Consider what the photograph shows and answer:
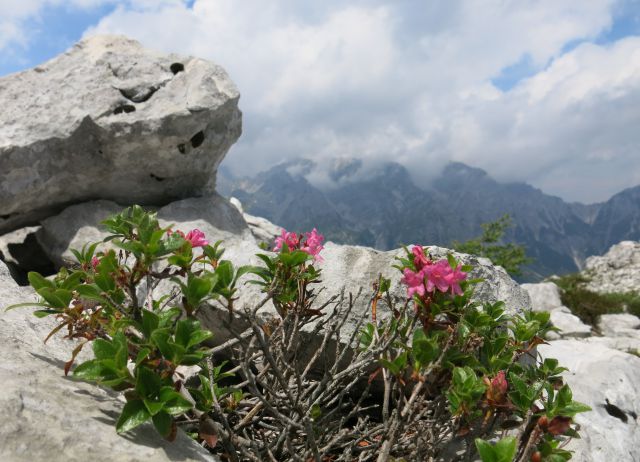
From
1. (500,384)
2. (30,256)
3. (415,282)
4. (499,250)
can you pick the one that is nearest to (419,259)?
(415,282)

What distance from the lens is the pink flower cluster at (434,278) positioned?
237 centimetres

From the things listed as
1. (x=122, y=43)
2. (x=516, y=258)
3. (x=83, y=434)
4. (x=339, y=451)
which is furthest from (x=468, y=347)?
(x=516, y=258)

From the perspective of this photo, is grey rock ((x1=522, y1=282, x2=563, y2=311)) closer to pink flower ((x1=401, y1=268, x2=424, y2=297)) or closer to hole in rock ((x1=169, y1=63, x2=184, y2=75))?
hole in rock ((x1=169, y1=63, x2=184, y2=75))

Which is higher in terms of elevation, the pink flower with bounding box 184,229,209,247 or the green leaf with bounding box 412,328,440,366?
the pink flower with bounding box 184,229,209,247

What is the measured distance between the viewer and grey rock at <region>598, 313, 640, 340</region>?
1259cm

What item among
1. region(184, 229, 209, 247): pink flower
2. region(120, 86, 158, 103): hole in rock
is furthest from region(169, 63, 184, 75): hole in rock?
region(184, 229, 209, 247): pink flower

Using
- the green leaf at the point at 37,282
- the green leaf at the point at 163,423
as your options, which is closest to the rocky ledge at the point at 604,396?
the green leaf at the point at 163,423

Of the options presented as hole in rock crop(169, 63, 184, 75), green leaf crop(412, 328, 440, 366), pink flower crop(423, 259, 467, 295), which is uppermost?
hole in rock crop(169, 63, 184, 75)

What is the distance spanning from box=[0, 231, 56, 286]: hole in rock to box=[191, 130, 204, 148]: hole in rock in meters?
4.01

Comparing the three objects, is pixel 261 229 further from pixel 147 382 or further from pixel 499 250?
pixel 499 250

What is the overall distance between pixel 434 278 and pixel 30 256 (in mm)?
9631

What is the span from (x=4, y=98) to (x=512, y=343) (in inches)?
398

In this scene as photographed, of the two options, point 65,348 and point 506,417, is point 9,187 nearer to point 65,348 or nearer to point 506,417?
point 65,348

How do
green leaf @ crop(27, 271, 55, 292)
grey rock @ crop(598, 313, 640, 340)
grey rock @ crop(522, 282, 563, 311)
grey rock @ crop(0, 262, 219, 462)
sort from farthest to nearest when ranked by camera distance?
grey rock @ crop(522, 282, 563, 311), grey rock @ crop(598, 313, 640, 340), green leaf @ crop(27, 271, 55, 292), grey rock @ crop(0, 262, 219, 462)
